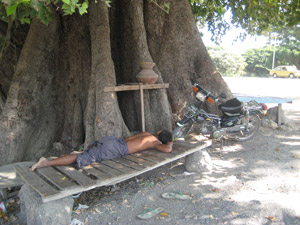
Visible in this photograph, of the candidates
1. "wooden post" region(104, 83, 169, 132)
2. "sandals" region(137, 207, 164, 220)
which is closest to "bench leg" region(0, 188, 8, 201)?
"wooden post" region(104, 83, 169, 132)

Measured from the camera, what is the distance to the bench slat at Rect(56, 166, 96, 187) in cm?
336

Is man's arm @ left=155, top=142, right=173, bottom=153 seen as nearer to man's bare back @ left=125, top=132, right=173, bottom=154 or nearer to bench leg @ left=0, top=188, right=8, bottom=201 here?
man's bare back @ left=125, top=132, right=173, bottom=154

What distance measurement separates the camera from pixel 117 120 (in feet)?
17.5

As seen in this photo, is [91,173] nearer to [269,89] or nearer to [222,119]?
[222,119]

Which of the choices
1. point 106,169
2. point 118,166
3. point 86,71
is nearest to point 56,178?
point 106,169

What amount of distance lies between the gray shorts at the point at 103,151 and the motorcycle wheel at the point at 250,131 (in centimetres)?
316

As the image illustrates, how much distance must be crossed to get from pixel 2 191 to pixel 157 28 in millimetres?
5049

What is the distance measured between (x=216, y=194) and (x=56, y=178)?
2.21m

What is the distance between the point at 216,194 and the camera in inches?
159

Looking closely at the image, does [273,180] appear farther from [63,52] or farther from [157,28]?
[63,52]

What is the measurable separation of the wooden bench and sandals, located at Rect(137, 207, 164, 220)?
49 centimetres

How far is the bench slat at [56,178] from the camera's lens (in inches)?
129

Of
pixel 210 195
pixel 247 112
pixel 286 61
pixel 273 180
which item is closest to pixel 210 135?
pixel 247 112

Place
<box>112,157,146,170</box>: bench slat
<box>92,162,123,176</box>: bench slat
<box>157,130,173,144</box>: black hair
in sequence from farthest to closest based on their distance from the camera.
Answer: <box>157,130,173,144</box>: black hair, <box>112,157,146,170</box>: bench slat, <box>92,162,123,176</box>: bench slat
